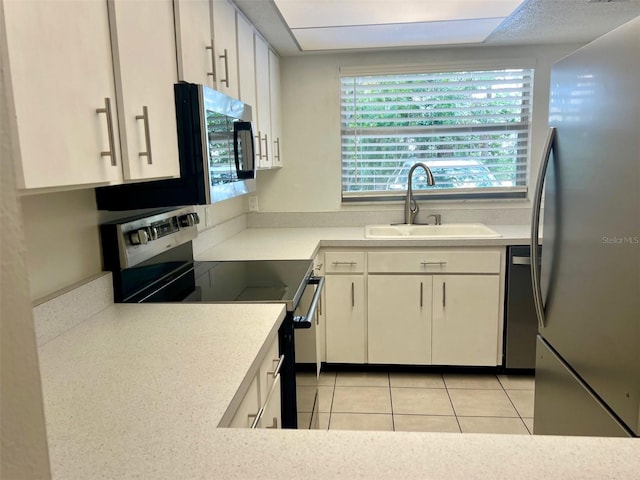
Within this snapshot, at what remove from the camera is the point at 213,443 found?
0.81 meters

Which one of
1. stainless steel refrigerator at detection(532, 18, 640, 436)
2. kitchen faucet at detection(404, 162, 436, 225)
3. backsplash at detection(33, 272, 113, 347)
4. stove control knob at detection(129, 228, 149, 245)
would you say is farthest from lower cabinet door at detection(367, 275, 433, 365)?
backsplash at detection(33, 272, 113, 347)

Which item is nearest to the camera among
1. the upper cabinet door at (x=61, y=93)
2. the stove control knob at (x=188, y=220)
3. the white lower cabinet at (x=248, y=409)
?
the upper cabinet door at (x=61, y=93)

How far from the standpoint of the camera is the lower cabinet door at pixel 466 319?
284 centimetres

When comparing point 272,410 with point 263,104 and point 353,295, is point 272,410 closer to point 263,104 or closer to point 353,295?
point 353,295

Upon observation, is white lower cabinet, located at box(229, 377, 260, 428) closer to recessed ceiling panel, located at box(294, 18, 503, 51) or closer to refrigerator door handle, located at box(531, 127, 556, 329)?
refrigerator door handle, located at box(531, 127, 556, 329)

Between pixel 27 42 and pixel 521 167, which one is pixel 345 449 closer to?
pixel 27 42

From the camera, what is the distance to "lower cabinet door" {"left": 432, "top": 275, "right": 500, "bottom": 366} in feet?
9.32

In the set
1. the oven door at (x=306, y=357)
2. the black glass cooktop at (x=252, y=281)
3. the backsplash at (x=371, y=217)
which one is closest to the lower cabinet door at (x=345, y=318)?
the backsplash at (x=371, y=217)

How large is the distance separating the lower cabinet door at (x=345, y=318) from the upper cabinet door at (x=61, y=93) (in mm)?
1908

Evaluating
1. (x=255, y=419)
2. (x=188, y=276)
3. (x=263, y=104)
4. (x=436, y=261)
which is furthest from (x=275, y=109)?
(x=255, y=419)

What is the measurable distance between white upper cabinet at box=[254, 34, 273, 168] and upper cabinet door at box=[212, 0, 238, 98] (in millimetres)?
417

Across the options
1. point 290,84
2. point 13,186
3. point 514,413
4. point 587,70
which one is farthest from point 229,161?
point 514,413

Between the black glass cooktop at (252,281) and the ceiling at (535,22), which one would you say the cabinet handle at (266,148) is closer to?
the ceiling at (535,22)

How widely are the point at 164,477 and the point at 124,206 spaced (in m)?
1.12
